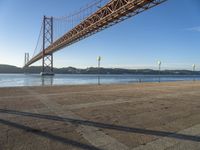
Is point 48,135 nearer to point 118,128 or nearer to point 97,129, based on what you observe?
point 97,129

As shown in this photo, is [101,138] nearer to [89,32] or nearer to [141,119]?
[141,119]

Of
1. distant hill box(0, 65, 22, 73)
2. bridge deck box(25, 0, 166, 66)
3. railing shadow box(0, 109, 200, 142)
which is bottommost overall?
railing shadow box(0, 109, 200, 142)

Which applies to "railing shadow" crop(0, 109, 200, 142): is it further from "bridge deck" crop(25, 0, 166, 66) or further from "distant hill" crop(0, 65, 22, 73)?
"distant hill" crop(0, 65, 22, 73)

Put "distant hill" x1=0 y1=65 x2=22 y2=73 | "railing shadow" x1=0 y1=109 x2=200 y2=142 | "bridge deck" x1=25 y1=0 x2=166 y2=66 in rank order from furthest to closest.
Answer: "distant hill" x1=0 y1=65 x2=22 y2=73 → "bridge deck" x1=25 y1=0 x2=166 y2=66 → "railing shadow" x1=0 y1=109 x2=200 y2=142

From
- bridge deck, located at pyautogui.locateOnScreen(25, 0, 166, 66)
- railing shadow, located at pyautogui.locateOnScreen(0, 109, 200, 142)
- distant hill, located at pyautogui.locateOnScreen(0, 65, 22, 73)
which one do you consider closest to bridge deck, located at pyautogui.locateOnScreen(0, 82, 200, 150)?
railing shadow, located at pyautogui.locateOnScreen(0, 109, 200, 142)

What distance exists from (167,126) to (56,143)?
87.4 inches

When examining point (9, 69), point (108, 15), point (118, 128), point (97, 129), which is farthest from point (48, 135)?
point (9, 69)

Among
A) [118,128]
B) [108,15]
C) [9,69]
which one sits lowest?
[118,128]

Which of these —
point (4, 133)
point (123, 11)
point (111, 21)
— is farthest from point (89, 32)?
point (4, 133)

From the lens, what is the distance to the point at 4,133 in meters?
3.54

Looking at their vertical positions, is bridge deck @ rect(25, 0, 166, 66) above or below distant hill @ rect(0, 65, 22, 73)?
above

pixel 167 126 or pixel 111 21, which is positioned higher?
pixel 111 21

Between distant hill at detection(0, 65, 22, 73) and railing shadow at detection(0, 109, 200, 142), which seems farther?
distant hill at detection(0, 65, 22, 73)

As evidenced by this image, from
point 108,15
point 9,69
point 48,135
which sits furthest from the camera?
point 9,69
